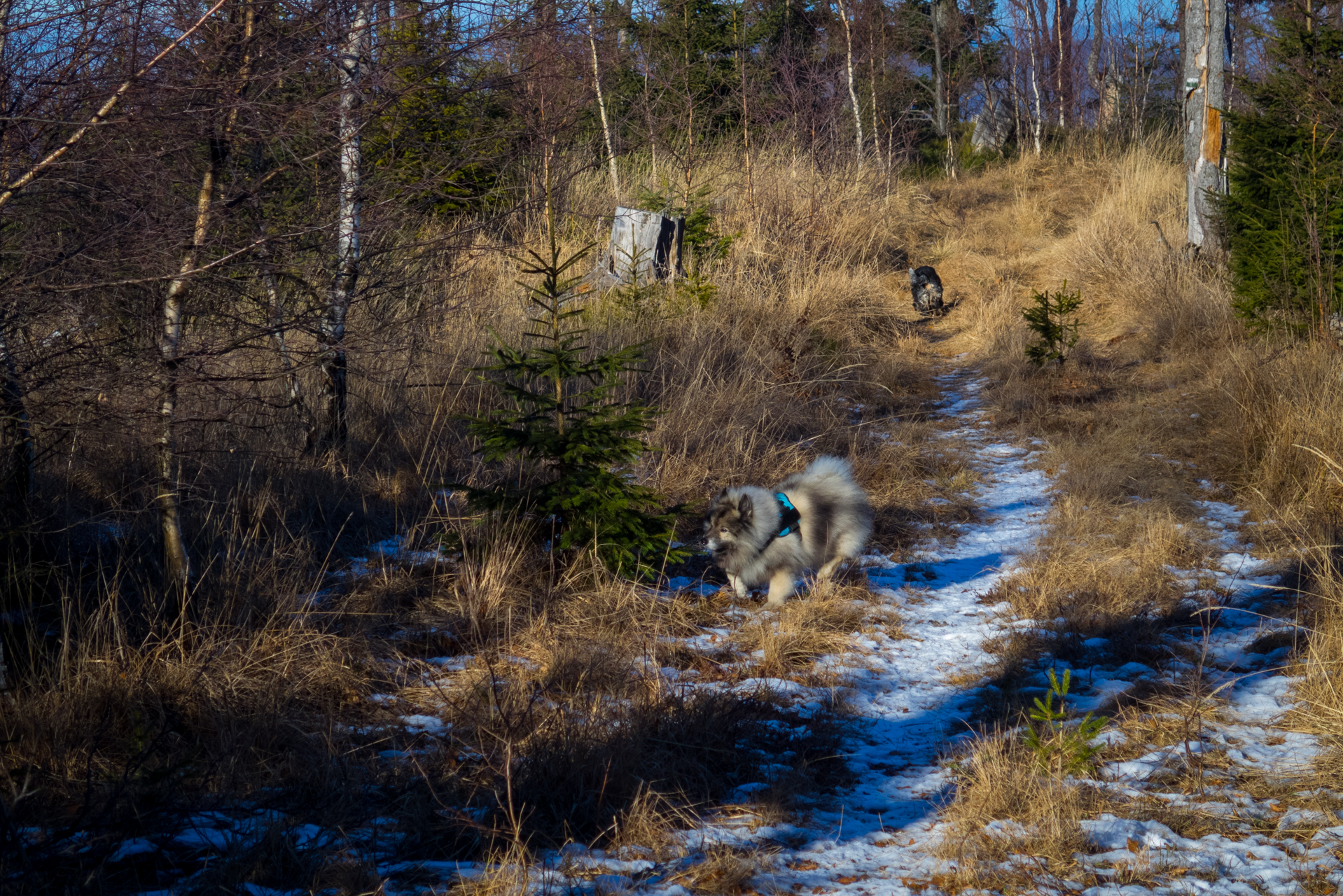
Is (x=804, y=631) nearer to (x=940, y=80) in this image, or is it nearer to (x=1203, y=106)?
(x=1203, y=106)

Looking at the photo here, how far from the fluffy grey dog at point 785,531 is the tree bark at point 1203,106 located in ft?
25.2

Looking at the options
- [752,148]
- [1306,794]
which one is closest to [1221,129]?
[752,148]

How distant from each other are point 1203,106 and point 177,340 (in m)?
11.1

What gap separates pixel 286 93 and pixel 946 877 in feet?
11.6

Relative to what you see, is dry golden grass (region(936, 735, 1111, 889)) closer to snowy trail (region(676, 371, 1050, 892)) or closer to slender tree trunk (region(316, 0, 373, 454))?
snowy trail (region(676, 371, 1050, 892))

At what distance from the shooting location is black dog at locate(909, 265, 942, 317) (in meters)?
12.2

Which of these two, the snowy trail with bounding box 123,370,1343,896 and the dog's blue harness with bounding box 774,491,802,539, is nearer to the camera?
the snowy trail with bounding box 123,370,1343,896

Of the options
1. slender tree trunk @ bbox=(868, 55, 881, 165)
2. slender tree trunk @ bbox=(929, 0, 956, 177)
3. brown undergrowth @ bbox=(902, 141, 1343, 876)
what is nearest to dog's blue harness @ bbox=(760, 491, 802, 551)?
brown undergrowth @ bbox=(902, 141, 1343, 876)

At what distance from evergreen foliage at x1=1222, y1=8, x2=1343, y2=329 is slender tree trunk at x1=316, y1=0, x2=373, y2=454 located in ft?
21.9

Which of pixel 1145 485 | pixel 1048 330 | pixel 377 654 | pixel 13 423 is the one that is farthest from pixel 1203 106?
pixel 13 423

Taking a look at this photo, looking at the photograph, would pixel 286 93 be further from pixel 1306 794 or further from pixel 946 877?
pixel 1306 794

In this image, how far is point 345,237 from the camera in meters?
5.04

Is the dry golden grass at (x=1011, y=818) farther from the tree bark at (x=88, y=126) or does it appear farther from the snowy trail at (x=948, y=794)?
the tree bark at (x=88, y=126)

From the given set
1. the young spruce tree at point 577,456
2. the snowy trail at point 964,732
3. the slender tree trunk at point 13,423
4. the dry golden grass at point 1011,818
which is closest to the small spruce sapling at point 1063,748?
the dry golden grass at point 1011,818
